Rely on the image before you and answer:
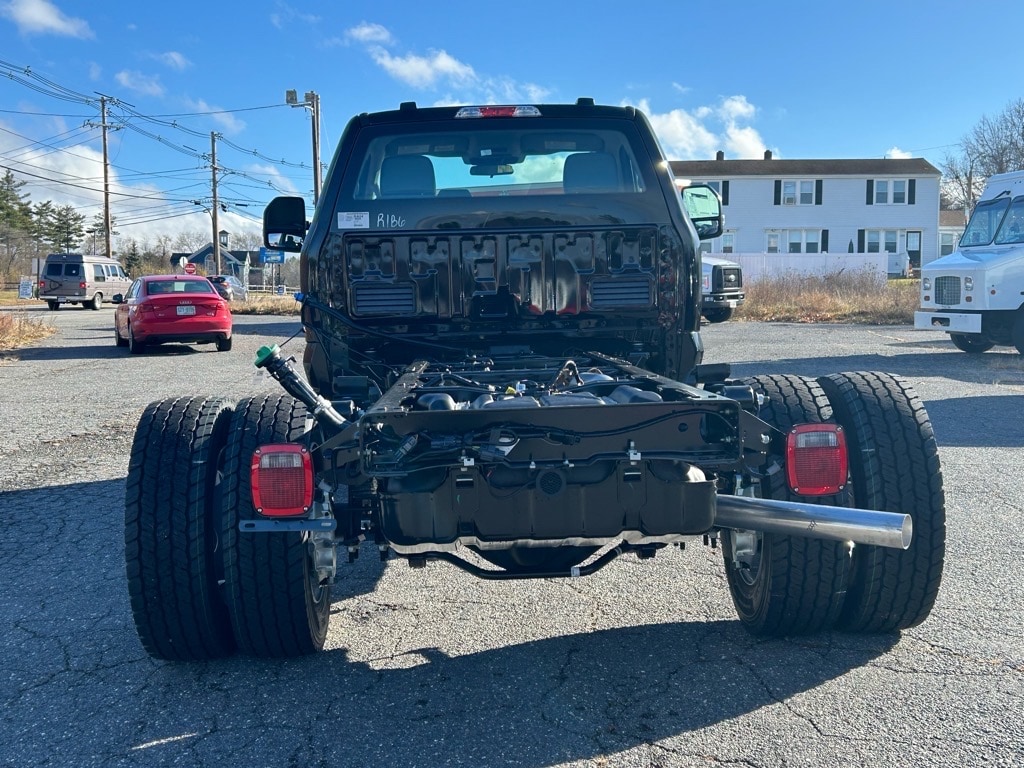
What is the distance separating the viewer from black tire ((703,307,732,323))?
67.9 feet

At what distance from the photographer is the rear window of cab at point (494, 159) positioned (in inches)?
183

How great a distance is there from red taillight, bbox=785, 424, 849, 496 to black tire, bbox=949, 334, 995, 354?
1370cm

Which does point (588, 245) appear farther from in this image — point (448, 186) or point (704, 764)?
point (704, 764)

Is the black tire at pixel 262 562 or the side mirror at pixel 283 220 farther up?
the side mirror at pixel 283 220

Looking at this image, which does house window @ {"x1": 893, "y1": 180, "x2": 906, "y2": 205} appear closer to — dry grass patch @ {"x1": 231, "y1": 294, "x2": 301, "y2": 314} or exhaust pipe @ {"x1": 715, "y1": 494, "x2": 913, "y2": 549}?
dry grass patch @ {"x1": 231, "y1": 294, "x2": 301, "y2": 314}

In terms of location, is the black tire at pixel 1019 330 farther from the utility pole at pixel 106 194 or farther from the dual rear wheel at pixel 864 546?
the utility pole at pixel 106 194

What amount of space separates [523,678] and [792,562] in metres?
1.04

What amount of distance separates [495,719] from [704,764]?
0.67m

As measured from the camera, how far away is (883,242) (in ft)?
161

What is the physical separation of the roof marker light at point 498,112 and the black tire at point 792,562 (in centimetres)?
199

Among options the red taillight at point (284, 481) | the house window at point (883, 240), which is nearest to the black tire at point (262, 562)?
the red taillight at point (284, 481)

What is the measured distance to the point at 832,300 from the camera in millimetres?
26312

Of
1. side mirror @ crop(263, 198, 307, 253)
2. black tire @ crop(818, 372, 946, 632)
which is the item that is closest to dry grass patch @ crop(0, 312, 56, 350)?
side mirror @ crop(263, 198, 307, 253)

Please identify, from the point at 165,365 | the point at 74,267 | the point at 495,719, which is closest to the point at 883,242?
the point at 74,267
